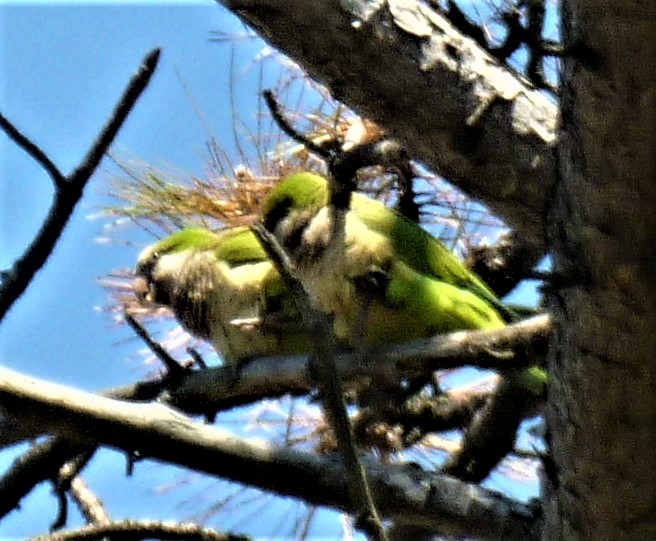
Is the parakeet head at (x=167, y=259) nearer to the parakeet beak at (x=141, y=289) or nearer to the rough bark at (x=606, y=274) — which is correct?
the parakeet beak at (x=141, y=289)

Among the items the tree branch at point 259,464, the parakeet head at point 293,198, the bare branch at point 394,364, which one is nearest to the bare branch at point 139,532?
the tree branch at point 259,464

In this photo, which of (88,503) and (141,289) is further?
(141,289)

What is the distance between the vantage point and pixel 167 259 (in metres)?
2.81

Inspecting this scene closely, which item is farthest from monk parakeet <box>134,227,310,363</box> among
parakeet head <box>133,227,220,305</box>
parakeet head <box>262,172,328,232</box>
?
parakeet head <box>262,172,328,232</box>

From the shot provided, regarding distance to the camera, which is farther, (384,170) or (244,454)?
(384,170)

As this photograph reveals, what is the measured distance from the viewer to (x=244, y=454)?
1318 mm

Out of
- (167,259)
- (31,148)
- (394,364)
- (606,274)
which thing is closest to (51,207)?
(31,148)

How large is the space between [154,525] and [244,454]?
0.16 m

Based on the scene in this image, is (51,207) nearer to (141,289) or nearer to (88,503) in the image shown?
(88,503)

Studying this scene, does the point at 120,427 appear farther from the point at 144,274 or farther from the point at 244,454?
the point at 144,274

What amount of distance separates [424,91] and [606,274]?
654 mm

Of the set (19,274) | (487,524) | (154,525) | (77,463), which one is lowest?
(77,463)

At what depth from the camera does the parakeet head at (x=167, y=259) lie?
9.13ft

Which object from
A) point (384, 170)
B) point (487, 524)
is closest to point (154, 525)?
point (487, 524)
